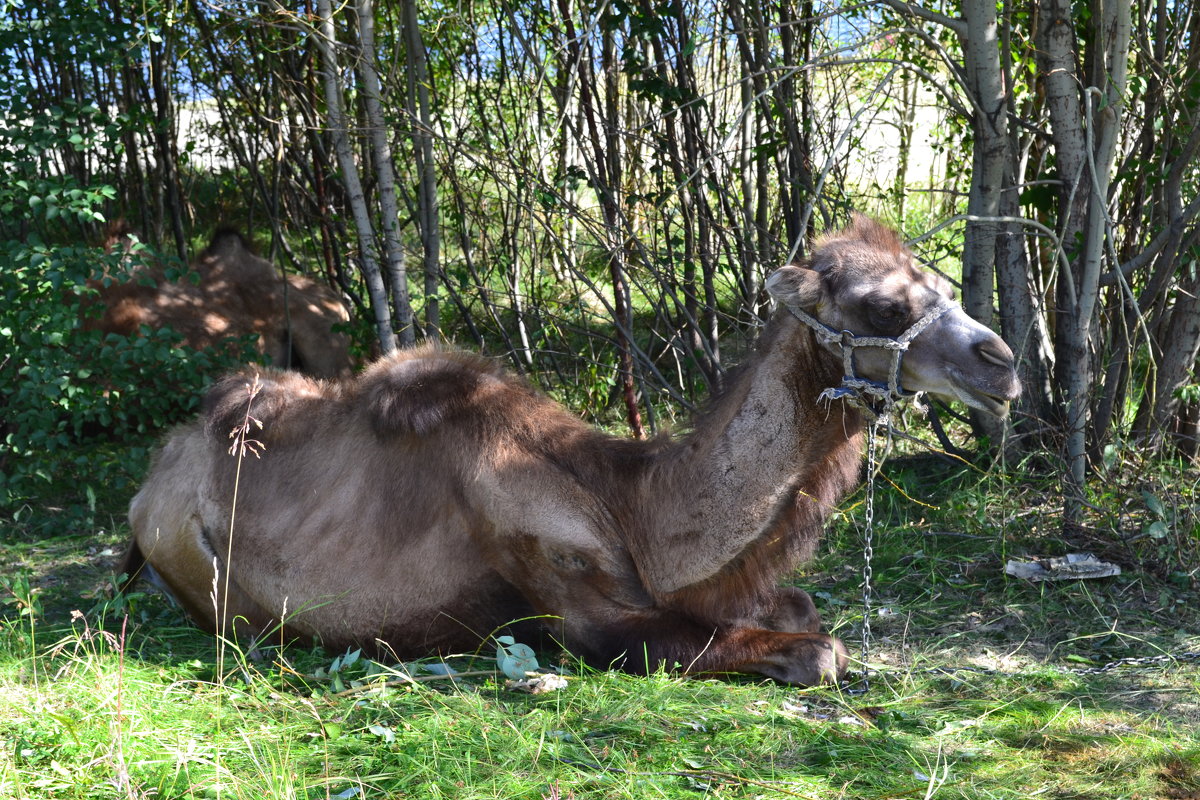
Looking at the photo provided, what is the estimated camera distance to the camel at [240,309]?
754 cm

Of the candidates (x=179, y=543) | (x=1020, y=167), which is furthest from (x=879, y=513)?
(x=179, y=543)

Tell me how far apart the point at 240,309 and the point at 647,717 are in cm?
515

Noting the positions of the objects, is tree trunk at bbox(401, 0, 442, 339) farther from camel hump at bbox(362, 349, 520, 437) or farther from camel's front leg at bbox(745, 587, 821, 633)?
camel's front leg at bbox(745, 587, 821, 633)

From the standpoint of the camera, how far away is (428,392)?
426cm

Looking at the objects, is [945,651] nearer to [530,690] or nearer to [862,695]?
[862,695]

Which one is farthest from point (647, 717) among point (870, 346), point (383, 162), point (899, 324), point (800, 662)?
point (383, 162)

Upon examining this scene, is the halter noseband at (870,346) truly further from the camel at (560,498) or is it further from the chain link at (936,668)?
the chain link at (936,668)

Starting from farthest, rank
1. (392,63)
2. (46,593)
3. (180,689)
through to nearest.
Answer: (392,63)
(46,593)
(180,689)

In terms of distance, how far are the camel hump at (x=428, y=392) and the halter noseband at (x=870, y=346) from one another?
1212mm

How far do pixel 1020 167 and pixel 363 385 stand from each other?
3.43 meters

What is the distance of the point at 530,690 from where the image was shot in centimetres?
382

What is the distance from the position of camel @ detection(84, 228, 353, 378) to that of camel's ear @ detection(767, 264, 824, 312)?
4281 mm

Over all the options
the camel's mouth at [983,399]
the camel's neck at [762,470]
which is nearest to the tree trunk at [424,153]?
the camel's neck at [762,470]

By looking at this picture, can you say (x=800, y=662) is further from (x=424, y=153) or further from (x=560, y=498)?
(x=424, y=153)
